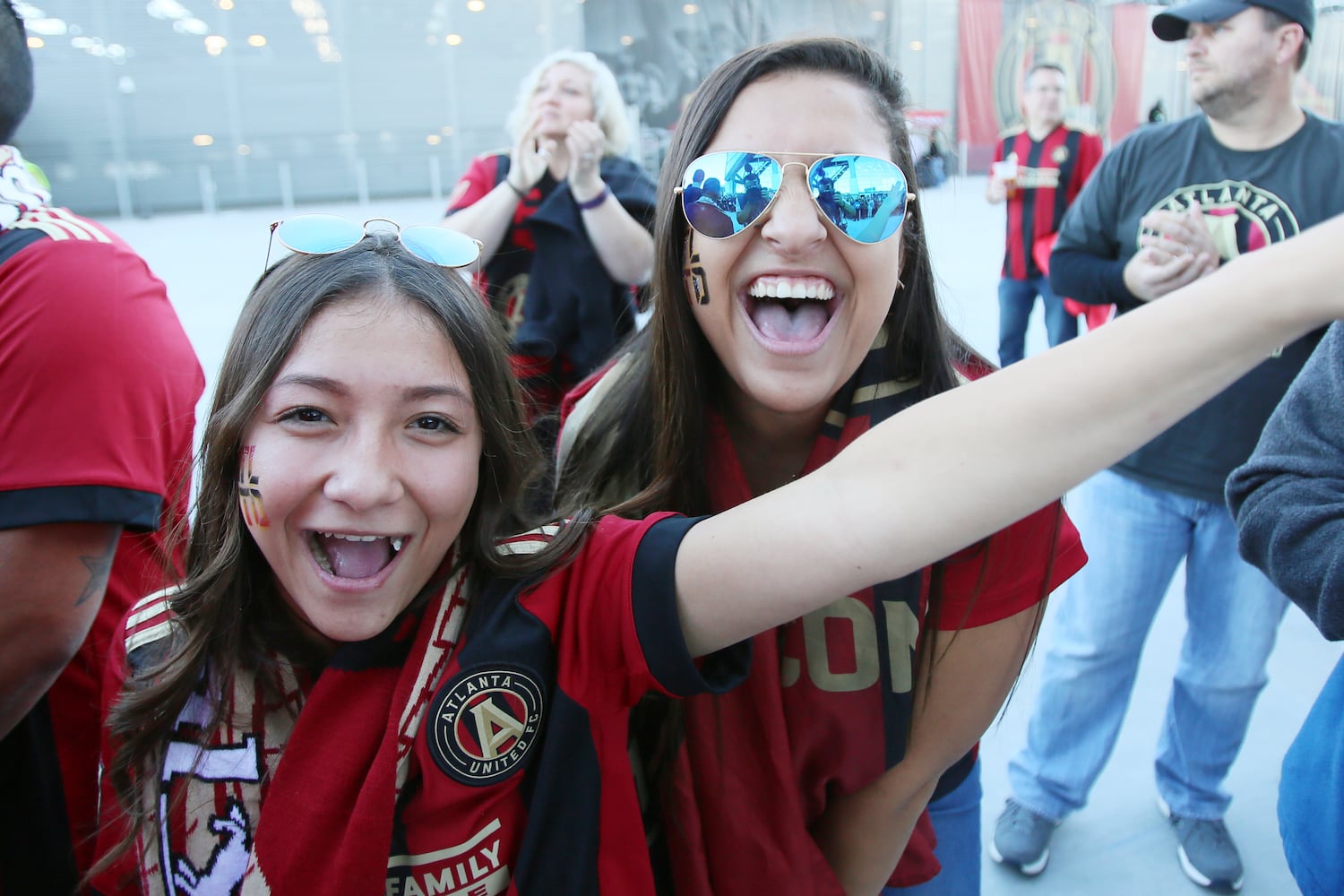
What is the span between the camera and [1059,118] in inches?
205

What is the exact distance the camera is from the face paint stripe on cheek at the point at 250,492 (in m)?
1.06

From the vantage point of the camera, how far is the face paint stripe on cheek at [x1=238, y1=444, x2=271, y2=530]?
106cm

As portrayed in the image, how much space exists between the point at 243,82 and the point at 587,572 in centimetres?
1207

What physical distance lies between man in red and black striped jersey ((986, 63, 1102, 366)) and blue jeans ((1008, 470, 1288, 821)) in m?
2.88

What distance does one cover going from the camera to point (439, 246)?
125 cm

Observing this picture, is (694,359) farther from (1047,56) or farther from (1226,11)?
(1047,56)

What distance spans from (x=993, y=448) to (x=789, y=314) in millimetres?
553

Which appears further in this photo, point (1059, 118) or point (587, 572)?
point (1059, 118)

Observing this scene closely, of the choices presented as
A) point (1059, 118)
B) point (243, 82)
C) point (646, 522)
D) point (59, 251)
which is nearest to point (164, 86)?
point (243, 82)

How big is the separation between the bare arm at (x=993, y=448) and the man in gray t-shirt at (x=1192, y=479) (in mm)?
1535

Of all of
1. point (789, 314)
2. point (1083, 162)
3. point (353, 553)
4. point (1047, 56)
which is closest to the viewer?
point (353, 553)

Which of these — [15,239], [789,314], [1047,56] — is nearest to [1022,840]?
[789,314]

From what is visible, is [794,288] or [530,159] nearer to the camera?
[794,288]

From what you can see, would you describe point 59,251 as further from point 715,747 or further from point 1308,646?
point 1308,646
